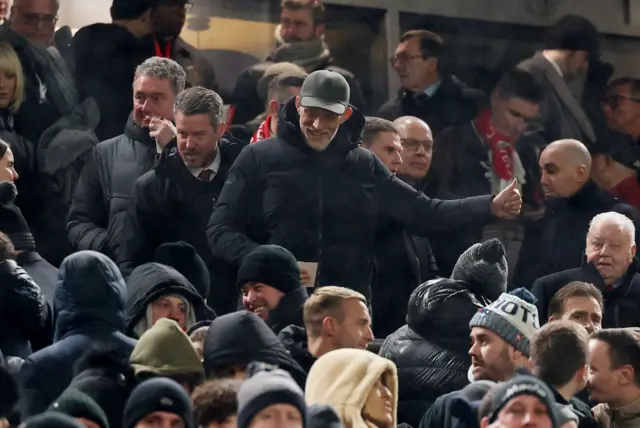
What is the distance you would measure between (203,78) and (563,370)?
384cm

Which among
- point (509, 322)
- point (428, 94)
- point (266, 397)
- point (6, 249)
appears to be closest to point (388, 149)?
point (428, 94)

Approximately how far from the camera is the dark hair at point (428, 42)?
555 inches

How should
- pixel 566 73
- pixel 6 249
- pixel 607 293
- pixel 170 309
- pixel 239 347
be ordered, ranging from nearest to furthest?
pixel 239 347
pixel 6 249
pixel 170 309
pixel 607 293
pixel 566 73

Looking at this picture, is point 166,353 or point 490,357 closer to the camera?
point 166,353

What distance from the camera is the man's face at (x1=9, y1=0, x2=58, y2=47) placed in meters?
12.8

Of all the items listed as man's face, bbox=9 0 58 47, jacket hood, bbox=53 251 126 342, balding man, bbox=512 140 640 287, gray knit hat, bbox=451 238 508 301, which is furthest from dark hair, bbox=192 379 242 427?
balding man, bbox=512 140 640 287

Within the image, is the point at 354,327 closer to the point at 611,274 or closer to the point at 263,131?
the point at 263,131

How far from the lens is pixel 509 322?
10.9 meters

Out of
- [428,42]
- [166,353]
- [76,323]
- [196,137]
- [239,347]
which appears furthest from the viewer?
[428,42]

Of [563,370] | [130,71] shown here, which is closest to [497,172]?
[130,71]

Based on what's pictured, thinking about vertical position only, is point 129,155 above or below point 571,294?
above

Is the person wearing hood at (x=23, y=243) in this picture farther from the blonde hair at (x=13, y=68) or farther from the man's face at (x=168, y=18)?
the man's face at (x=168, y=18)

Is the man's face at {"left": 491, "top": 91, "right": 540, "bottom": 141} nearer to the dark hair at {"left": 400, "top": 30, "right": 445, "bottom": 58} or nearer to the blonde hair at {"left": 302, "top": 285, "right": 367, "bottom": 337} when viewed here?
the dark hair at {"left": 400, "top": 30, "right": 445, "bottom": 58}

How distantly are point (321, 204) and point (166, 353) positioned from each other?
2.31 meters
